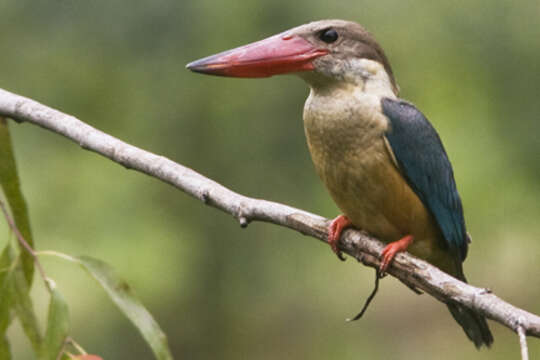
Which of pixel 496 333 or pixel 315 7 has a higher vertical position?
pixel 315 7

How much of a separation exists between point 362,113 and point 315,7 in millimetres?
2199

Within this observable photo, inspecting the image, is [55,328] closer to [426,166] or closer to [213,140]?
[426,166]

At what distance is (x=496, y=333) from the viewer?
9547 mm

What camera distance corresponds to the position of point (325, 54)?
2.91 metres

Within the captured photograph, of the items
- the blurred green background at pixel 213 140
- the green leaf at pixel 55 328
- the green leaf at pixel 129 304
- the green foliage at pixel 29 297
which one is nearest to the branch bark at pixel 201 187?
the green foliage at pixel 29 297

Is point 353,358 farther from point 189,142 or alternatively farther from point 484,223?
point 189,142

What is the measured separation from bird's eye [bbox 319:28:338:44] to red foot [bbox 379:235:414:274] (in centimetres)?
79

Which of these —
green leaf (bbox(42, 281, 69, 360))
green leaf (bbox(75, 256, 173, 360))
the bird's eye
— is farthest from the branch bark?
the bird's eye

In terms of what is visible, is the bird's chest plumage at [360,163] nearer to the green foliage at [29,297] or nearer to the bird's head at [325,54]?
the bird's head at [325,54]

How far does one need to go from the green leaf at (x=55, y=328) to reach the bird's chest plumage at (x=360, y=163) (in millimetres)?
1133

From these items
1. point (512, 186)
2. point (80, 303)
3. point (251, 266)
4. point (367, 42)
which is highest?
point (367, 42)

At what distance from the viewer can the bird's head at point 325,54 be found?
2.80m

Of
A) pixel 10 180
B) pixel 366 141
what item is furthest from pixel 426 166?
pixel 10 180

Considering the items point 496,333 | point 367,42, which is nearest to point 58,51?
point 367,42
